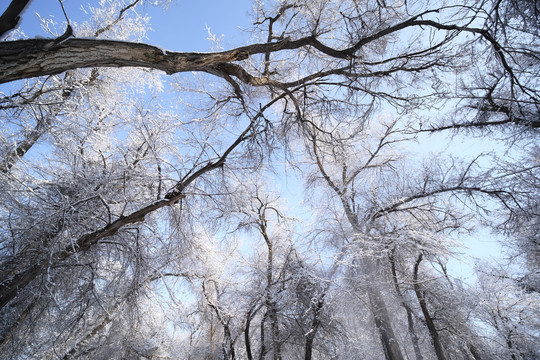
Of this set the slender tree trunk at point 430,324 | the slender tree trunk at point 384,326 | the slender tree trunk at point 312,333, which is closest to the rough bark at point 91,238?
the slender tree trunk at point 312,333

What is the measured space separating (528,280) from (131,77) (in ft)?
46.1

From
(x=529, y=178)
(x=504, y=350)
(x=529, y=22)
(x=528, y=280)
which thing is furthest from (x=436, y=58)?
(x=504, y=350)

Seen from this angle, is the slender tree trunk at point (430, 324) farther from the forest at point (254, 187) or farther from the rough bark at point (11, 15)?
the rough bark at point (11, 15)

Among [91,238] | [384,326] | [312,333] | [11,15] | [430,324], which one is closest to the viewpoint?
[11,15]

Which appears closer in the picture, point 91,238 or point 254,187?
point 91,238

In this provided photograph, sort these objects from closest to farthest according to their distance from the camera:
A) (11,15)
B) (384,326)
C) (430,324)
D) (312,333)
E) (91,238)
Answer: (11,15) < (91,238) < (312,333) < (384,326) < (430,324)

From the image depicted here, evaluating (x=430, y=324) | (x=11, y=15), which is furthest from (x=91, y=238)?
(x=430, y=324)

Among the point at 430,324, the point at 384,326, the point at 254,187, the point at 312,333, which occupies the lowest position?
the point at 312,333

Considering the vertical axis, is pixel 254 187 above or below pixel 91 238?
above

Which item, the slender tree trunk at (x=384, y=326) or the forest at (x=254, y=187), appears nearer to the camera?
the forest at (x=254, y=187)

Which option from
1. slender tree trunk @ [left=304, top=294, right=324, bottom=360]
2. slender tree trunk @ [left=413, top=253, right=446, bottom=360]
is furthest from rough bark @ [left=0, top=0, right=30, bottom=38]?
slender tree trunk @ [left=413, top=253, right=446, bottom=360]

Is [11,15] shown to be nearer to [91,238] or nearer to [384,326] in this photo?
[91,238]

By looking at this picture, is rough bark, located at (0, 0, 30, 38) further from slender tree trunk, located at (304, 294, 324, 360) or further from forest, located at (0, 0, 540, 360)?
slender tree trunk, located at (304, 294, 324, 360)

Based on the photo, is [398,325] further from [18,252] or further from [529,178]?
[18,252]
